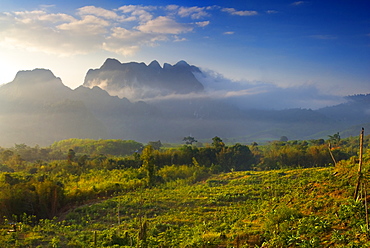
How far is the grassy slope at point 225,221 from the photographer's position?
391 inches

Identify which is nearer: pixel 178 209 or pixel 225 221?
pixel 225 221

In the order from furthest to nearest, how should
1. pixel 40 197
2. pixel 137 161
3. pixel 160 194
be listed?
pixel 137 161 < pixel 160 194 < pixel 40 197

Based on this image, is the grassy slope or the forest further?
the forest

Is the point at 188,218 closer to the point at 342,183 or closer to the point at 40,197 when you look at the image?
the point at 342,183

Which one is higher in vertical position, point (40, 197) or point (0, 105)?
point (0, 105)

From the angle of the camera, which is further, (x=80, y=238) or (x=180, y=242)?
(x=80, y=238)

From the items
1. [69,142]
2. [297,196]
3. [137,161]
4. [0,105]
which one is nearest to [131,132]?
[0,105]

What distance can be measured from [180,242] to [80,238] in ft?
18.1

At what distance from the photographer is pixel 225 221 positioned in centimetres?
1587

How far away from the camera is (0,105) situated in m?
136

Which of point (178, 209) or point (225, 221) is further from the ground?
point (225, 221)

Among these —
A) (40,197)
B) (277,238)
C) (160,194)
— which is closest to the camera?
(277,238)

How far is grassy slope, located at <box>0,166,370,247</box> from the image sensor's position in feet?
32.6

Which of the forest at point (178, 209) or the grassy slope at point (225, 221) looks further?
the forest at point (178, 209)
